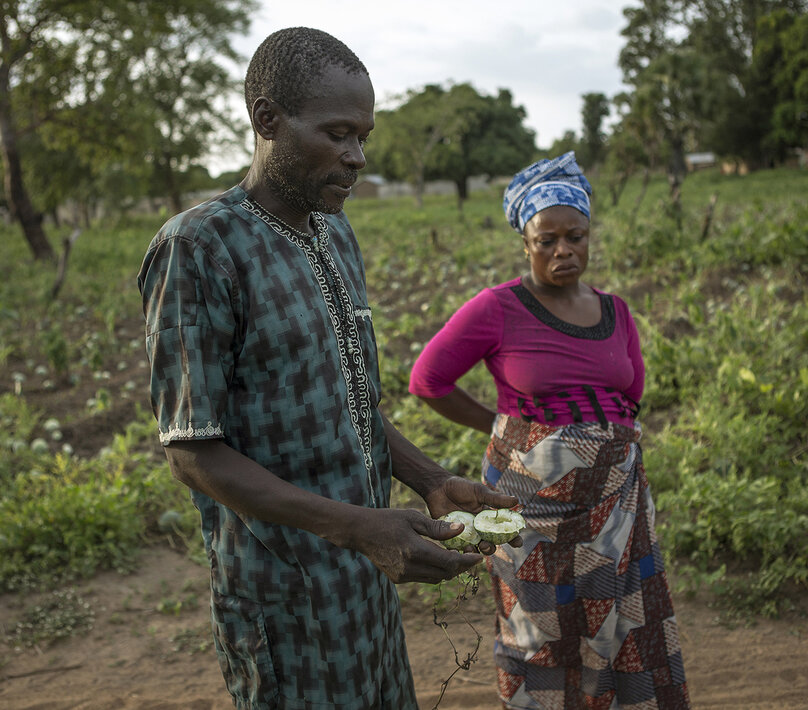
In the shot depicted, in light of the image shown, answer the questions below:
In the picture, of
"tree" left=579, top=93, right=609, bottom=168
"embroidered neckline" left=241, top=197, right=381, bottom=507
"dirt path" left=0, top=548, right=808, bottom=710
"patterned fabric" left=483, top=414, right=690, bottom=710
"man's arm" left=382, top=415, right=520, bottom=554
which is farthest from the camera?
"tree" left=579, top=93, right=609, bottom=168

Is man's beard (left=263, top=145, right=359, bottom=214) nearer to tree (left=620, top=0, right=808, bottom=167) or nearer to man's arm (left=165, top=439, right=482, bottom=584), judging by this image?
man's arm (left=165, top=439, right=482, bottom=584)

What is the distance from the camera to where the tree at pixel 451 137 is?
31.6m

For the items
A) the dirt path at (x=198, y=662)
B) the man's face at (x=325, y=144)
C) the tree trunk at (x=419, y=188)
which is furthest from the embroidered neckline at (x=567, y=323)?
the tree trunk at (x=419, y=188)

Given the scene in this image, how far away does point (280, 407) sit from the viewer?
4.51ft

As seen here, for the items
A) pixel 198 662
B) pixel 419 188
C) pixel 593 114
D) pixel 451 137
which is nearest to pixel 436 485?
pixel 198 662

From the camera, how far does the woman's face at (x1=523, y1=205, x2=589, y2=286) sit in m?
2.27

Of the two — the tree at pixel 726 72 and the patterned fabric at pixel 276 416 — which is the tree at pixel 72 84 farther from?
the tree at pixel 726 72

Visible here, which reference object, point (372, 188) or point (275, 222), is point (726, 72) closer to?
point (372, 188)

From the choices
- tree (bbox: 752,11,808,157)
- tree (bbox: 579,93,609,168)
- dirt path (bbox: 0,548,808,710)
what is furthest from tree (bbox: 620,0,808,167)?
dirt path (bbox: 0,548,808,710)

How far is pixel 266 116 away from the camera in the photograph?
1390mm

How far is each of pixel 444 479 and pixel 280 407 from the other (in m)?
0.48

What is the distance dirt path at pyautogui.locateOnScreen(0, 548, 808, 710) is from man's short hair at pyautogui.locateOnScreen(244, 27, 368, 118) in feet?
8.02

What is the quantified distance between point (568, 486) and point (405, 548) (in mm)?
1043

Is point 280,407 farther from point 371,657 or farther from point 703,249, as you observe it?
point 703,249
